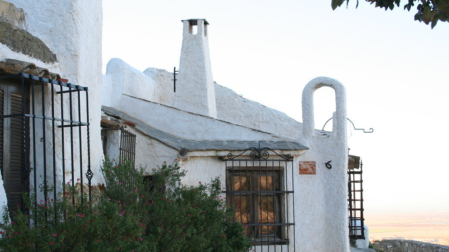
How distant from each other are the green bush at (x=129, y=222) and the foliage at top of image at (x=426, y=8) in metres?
2.84

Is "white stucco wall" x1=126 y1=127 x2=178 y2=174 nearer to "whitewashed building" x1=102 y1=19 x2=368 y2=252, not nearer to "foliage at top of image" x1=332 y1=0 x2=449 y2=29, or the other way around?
"whitewashed building" x1=102 y1=19 x2=368 y2=252

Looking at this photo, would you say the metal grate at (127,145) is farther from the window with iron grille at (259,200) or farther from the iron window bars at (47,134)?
the iron window bars at (47,134)

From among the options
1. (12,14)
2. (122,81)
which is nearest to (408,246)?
(122,81)

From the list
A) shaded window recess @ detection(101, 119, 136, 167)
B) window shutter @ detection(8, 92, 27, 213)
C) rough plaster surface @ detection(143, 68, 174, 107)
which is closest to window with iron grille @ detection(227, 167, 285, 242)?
shaded window recess @ detection(101, 119, 136, 167)

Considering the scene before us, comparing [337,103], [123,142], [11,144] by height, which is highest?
[337,103]

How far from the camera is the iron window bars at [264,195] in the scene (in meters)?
9.53

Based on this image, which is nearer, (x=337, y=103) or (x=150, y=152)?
(x=150, y=152)

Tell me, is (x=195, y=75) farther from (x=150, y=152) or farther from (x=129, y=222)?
(x=129, y=222)

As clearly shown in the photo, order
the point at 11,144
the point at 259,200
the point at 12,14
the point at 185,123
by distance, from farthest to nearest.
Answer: the point at 185,123, the point at 259,200, the point at 12,14, the point at 11,144

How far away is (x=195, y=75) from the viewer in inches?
511

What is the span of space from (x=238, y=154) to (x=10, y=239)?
512cm

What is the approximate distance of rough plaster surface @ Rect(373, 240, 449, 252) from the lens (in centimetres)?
1583

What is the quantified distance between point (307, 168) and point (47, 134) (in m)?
4.83

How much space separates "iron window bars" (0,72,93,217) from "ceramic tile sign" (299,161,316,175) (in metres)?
4.20
